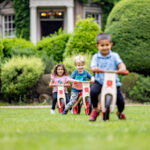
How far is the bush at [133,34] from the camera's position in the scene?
15.2 m

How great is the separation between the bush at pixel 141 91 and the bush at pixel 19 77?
11.9ft

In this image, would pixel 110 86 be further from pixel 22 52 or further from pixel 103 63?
pixel 22 52

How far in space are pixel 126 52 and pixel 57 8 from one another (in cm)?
1242

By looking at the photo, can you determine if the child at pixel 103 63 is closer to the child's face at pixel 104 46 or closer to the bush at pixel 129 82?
the child's face at pixel 104 46

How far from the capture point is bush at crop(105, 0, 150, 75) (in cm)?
1521

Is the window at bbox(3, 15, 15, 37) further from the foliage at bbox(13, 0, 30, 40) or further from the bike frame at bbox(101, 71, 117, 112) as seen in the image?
the bike frame at bbox(101, 71, 117, 112)

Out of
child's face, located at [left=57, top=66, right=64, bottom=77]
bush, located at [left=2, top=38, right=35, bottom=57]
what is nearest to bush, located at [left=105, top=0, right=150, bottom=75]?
bush, located at [left=2, top=38, right=35, bottom=57]

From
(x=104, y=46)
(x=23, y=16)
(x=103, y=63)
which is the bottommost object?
(x=103, y=63)

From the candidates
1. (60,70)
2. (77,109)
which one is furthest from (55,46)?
(77,109)

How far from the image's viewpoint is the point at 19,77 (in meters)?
14.7

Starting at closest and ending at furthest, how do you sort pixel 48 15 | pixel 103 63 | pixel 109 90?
1. pixel 109 90
2. pixel 103 63
3. pixel 48 15

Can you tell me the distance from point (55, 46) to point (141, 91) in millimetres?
6349

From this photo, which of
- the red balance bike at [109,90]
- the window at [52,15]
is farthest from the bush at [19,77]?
the window at [52,15]

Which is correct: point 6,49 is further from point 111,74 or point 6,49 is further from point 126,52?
point 111,74
